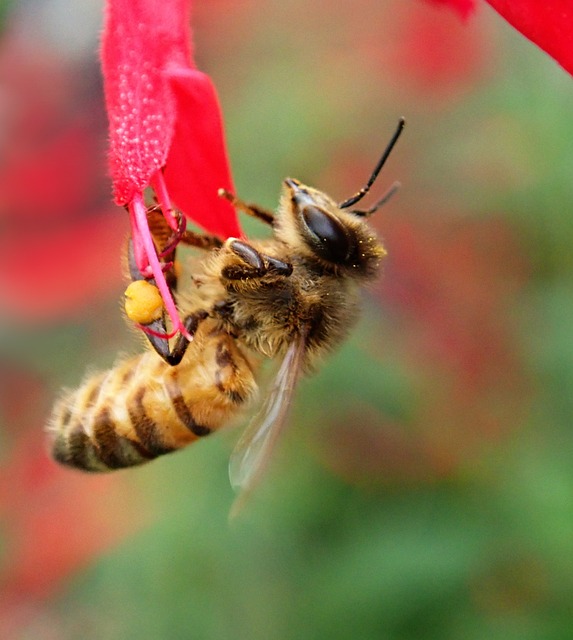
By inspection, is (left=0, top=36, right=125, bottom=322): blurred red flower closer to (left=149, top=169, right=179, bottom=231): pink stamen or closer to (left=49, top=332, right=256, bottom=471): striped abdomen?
(left=49, top=332, right=256, bottom=471): striped abdomen

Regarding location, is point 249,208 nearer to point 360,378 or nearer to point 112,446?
point 112,446

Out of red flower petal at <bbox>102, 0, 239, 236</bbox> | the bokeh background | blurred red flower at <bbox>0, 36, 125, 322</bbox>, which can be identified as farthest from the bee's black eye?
blurred red flower at <bbox>0, 36, 125, 322</bbox>

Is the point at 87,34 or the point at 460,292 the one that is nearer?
the point at 460,292

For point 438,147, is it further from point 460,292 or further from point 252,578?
point 252,578

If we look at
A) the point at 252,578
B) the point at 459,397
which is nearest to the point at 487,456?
the point at 459,397

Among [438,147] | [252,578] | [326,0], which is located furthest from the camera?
[326,0]

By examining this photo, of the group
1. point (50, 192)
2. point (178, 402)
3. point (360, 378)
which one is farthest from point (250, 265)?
point (50, 192)
